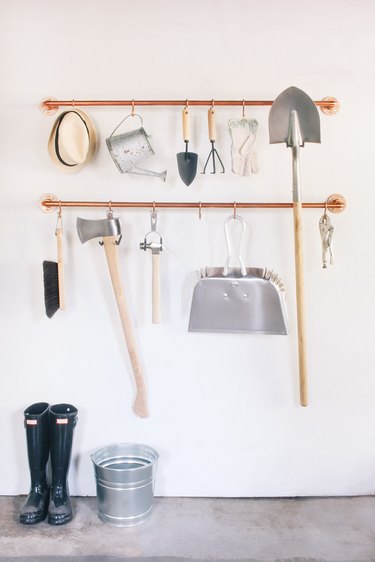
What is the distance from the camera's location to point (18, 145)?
1.87 meters

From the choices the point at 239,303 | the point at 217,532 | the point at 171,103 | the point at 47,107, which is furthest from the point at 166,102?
the point at 217,532

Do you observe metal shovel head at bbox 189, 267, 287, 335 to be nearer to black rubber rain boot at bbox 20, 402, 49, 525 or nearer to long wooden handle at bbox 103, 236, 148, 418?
long wooden handle at bbox 103, 236, 148, 418

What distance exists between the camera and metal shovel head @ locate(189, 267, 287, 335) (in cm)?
179

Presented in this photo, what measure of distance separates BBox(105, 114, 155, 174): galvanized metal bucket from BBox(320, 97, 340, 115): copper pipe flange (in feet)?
2.24

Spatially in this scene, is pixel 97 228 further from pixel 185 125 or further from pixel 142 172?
pixel 185 125

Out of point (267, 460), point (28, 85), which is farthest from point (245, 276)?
point (28, 85)

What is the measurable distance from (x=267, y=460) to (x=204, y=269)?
0.81m

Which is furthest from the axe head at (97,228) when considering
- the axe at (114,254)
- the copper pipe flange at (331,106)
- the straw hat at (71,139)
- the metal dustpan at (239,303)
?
the copper pipe flange at (331,106)

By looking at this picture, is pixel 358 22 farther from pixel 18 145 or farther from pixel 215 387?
pixel 215 387

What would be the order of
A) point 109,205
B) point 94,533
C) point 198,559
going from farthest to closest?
point 109,205
point 94,533
point 198,559

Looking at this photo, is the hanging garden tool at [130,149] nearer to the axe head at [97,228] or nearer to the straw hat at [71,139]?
the straw hat at [71,139]

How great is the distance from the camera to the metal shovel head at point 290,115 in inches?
66.4

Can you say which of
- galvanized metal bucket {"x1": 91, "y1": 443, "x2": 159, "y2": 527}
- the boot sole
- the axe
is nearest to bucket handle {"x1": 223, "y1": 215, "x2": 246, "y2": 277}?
the axe

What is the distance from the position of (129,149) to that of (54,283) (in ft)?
1.90
